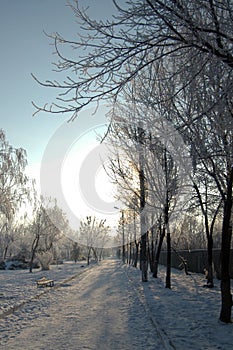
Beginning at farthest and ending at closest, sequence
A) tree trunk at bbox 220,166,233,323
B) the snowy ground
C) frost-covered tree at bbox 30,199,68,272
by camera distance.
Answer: frost-covered tree at bbox 30,199,68,272
tree trunk at bbox 220,166,233,323
the snowy ground

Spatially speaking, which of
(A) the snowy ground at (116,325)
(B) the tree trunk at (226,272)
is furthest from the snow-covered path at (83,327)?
(B) the tree trunk at (226,272)

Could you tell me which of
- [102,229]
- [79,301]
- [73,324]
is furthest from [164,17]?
[102,229]

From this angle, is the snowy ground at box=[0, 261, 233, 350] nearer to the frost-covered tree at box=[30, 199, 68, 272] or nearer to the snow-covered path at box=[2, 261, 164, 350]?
the snow-covered path at box=[2, 261, 164, 350]

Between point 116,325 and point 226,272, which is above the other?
point 226,272

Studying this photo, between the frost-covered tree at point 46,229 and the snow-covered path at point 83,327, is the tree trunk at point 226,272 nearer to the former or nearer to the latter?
the snow-covered path at point 83,327

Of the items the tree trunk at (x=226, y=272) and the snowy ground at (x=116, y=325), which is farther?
the tree trunk at (x=226, y=272)

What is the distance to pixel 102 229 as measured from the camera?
231ft

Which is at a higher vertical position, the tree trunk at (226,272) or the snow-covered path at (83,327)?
the tree trunk at (226,272)

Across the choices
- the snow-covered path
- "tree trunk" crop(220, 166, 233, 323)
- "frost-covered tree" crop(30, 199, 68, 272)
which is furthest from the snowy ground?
"frost-covered tree" crop(30, 199, 68, 272)

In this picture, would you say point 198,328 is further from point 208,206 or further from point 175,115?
point 208,206

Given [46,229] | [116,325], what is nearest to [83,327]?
[116,325]

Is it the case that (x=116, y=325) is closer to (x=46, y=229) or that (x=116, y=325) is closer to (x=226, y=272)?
(x=226, y=272)

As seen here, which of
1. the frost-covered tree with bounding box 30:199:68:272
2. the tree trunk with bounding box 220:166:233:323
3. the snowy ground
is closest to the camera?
the snowy ground

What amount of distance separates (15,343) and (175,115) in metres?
6.24
